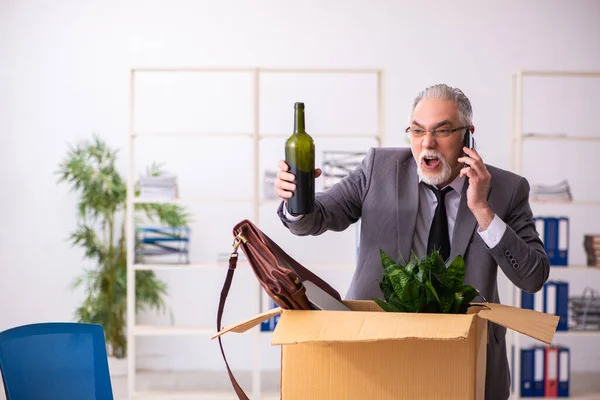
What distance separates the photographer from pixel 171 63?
18.8 ft

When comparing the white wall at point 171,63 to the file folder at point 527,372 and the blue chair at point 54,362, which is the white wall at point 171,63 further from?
the blue chair at point 54,362

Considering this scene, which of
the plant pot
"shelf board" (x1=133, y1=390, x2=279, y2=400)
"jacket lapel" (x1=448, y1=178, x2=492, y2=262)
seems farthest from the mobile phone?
the plant pot

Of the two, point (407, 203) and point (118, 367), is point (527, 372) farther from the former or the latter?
point (407, 203)

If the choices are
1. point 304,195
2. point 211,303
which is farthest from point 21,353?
point 211,303

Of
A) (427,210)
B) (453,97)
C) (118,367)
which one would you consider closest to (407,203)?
(427,210)

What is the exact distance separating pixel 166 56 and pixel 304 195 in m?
4.37

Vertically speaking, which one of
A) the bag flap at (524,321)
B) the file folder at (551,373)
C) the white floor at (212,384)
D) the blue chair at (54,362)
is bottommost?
the white floor at (212,384)

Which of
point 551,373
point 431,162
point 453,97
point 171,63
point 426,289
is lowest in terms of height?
point 551,373

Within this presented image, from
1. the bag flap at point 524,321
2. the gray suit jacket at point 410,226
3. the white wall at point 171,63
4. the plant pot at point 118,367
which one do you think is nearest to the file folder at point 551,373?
the white wall at point 171,63

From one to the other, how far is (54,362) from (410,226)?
0.92 m

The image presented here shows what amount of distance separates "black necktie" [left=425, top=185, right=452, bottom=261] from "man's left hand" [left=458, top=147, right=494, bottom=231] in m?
0.22

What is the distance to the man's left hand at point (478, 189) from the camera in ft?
5.53

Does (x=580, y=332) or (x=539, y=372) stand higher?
(x=580, y=332)

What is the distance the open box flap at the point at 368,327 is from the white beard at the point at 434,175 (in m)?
0.78
